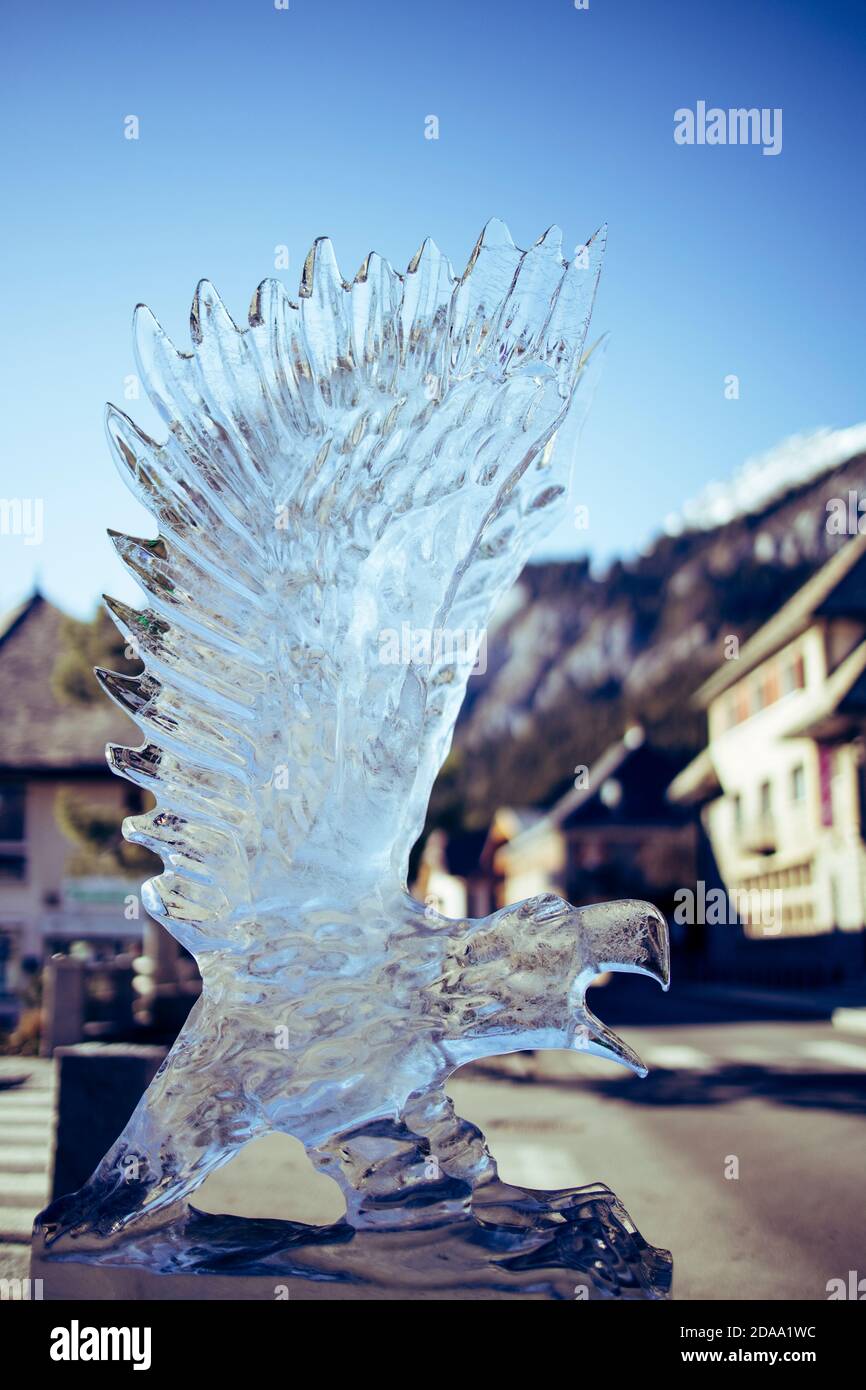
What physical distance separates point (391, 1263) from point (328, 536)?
2.04 metres

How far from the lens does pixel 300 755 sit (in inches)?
134

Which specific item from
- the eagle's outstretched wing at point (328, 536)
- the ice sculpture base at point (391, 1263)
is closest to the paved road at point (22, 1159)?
the ice sculpture base at point (391, 1263)

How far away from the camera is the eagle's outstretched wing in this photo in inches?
129

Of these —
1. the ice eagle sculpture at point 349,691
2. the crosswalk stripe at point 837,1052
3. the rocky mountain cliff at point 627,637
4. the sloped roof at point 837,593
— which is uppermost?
the rocky mountain cliff at point 627,637

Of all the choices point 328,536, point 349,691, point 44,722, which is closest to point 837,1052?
point 349,691

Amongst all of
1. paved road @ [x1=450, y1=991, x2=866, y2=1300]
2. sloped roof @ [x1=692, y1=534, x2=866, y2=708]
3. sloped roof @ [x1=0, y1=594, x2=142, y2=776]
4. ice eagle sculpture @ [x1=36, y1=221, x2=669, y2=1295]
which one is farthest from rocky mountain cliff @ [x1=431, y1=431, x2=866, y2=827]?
ice eagle sculpture @ [x1=36, y1=221, x2=669, y2=1295]

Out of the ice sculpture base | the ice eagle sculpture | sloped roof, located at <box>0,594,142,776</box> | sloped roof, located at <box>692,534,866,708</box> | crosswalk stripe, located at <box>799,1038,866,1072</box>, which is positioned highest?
sloped roof, located at <box>692,534,866,708</box>

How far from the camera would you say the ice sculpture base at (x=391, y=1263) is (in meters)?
3.11

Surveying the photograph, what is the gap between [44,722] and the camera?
18594 mm

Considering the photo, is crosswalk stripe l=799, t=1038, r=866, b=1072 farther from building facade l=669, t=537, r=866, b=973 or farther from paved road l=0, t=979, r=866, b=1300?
building facade l=669, t=537, r=866, b=973

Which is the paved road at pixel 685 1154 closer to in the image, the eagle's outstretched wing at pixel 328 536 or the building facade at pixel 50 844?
the eagle's outstretched wing at pixel 328 536

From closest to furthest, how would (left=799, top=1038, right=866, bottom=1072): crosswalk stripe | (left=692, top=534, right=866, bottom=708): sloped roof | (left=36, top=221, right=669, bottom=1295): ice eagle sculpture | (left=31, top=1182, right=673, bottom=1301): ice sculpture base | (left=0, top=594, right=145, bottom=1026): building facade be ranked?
(left=31, top=1182, right=673, bottom=1301): ice sculpture base → (left=36, top=221, right=669, bottom=1295): ice eagle sculpture → (left=799, top=1038, right=866, bottom=1072): crosswalk stripe → (left=0, top=594, right=145, bottom=1026): building facade → (left=692, top=534, right=866, bottom=708): sloped roof

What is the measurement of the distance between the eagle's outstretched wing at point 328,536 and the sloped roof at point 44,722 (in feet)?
42.7
